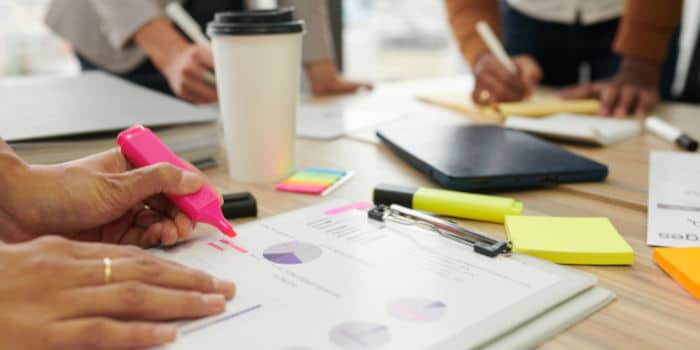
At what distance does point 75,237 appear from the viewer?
51cm

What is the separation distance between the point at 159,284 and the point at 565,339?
275 millimetres

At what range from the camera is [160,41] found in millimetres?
1146

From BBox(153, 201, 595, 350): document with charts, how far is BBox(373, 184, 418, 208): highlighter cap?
6 centimetres

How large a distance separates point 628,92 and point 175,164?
3.28ft

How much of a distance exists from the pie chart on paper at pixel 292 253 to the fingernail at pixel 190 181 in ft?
0.29

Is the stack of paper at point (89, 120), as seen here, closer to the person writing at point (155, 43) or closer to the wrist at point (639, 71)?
the person writing at point (155, 43)

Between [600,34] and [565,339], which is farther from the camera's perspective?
[600,34]

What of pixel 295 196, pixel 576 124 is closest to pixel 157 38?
pixel 295 196

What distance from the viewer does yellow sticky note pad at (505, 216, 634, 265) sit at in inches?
19.0

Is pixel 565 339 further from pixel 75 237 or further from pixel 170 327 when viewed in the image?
pixel 75 237

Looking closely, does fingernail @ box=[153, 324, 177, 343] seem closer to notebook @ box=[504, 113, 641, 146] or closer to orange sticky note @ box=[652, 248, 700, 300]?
orange sticky note @ box=[652, 248, 700, 300]

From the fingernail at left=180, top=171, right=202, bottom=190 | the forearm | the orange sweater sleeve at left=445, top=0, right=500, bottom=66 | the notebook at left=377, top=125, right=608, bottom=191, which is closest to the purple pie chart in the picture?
the fingernail at left=180, top=171, right=202, bottom=190

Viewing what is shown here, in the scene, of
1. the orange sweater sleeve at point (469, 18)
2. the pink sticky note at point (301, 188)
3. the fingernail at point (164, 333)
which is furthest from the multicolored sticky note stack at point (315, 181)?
the orange sweater sleeve at point (469, 18)

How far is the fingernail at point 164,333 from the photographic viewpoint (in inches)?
13.2
